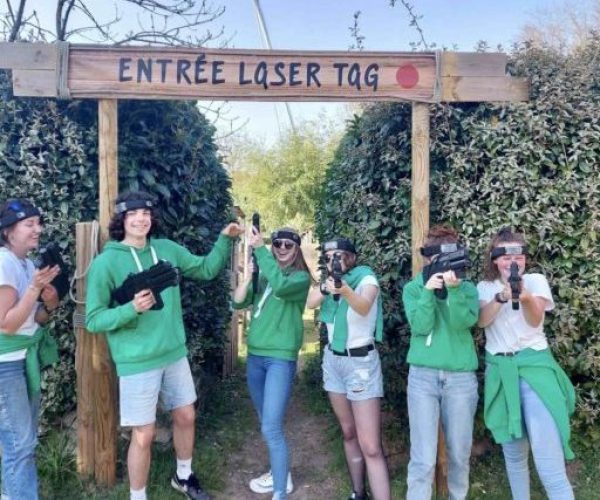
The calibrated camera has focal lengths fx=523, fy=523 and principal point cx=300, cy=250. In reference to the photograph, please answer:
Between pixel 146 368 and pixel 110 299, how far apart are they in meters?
0.45

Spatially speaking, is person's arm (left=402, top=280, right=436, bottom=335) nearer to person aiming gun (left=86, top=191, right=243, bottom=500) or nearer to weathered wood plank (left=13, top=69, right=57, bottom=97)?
person aiming gun (left=86, top=191, right=243, bottom=500)

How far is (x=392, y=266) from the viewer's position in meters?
3.93

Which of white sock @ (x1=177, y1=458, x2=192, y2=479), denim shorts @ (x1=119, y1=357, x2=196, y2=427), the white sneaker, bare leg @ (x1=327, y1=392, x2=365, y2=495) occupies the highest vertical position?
denim shorts @ (x1=119, y1=357, x2=196, y2=427)

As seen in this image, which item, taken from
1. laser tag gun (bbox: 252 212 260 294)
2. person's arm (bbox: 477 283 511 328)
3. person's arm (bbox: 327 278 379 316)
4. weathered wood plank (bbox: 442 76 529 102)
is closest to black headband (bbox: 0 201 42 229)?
laser tag gun (bbox: 252 212 260 294)

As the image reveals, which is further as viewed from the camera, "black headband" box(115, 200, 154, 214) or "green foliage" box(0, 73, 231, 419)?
"green foliage" box(0, 73, 231, 419)

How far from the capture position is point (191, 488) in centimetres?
349

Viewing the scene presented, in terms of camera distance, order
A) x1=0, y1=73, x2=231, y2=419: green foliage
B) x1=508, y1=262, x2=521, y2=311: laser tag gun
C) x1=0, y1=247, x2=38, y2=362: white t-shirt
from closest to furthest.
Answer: x1=508, y1=262, x2=521, y2=311: laser tag gun → x1=0, y1=247, x2=38, y2=362: white t-shirt → x1=0, y1=73, x2=231, y2=419: green foliage

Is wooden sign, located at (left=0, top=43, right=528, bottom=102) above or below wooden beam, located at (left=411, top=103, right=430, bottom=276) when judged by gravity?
above

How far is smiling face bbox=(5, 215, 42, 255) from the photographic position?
2.86 meters

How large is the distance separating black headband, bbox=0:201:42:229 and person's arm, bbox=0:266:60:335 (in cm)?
35

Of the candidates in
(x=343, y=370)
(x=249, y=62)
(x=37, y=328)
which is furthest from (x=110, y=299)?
(x=249, y=62)

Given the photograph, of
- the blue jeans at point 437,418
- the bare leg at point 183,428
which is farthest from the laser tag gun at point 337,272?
the bare leg at point 183,428

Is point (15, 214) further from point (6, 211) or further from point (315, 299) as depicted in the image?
point (315, 299)

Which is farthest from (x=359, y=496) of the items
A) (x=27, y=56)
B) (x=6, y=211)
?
(x=27, y=56)
